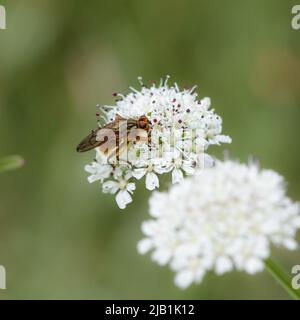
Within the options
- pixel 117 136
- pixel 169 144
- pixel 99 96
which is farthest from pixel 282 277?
pixel 99 96

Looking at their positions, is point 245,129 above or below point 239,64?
below

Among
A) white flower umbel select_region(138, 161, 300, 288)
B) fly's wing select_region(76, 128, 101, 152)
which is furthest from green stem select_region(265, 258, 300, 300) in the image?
fly's wing select_region(76, 128, 101, 152)

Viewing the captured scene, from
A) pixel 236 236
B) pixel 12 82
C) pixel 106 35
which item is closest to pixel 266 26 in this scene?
pixel 106 35

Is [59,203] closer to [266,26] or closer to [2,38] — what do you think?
[2,38]

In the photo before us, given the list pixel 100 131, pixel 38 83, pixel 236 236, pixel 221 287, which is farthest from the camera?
pixel 38 83

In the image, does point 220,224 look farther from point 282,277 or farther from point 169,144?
point 169,144
